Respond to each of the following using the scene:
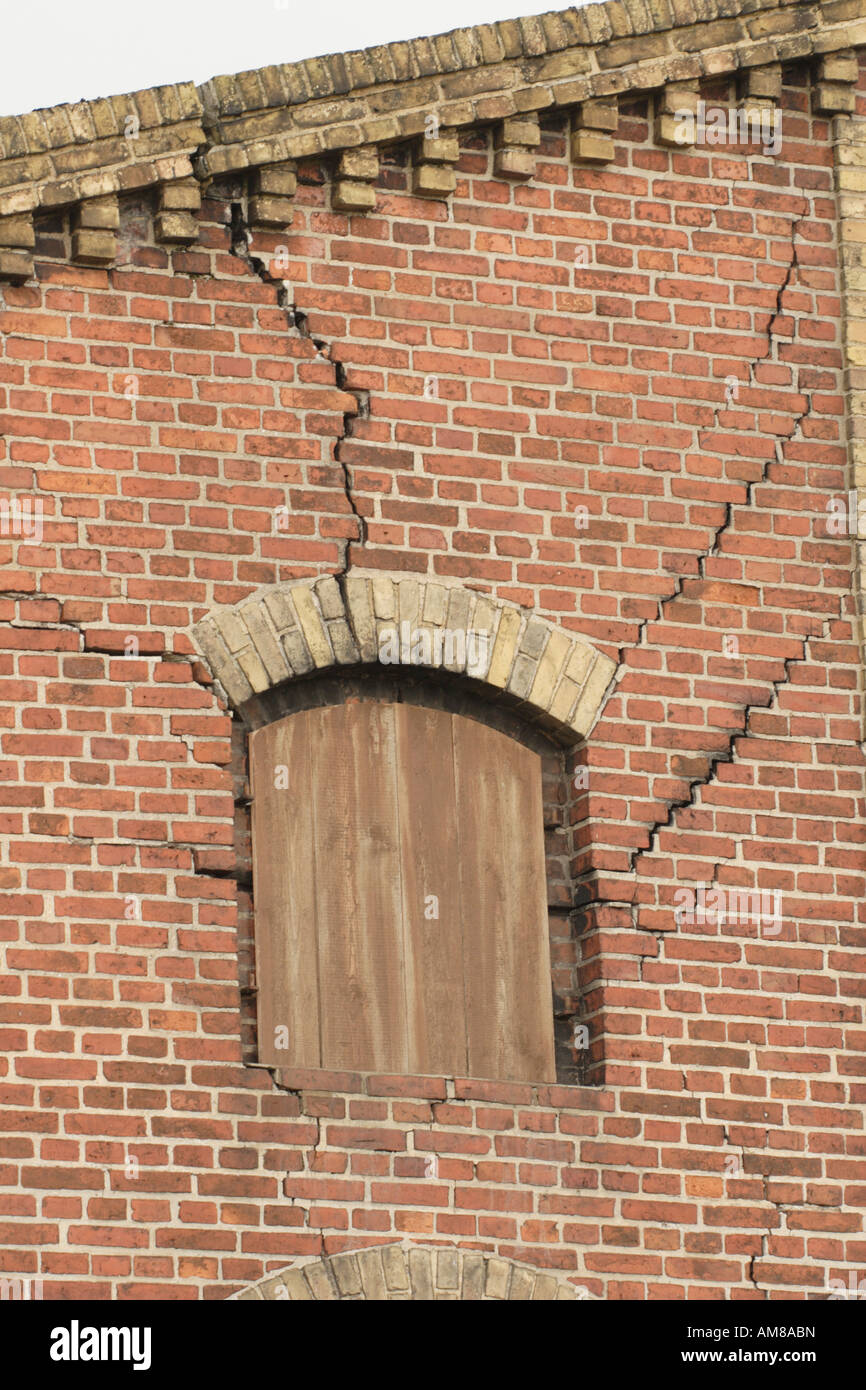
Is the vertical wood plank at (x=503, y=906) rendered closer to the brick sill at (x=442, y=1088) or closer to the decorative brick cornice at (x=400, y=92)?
the brick sill at (x=442, y=1088)

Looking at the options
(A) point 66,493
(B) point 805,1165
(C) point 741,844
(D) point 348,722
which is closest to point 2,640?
(A) point 66,493

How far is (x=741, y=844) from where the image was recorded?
9648 mm

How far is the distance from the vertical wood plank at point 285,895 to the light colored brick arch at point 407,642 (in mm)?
253

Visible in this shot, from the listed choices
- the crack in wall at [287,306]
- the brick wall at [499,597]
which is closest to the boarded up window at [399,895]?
the brick wall at [499,597]

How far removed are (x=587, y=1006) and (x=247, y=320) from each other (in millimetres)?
2688

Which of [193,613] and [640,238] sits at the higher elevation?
[640,238]

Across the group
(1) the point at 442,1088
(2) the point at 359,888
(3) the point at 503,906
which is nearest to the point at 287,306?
(2) the point at 359,888

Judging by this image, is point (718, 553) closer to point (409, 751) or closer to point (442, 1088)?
point (409, 751)

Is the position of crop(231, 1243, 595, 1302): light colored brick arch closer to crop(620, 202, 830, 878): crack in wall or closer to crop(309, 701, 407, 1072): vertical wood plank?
crop(309, 701, 407, 1072): vertical wood plank

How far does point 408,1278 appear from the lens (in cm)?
884

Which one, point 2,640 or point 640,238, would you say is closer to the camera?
point 2,640

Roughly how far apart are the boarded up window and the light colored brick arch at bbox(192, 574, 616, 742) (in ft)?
0.64

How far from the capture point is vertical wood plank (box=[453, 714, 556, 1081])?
9.34 m

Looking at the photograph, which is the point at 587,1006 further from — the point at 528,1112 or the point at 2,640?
the point at 2,640
